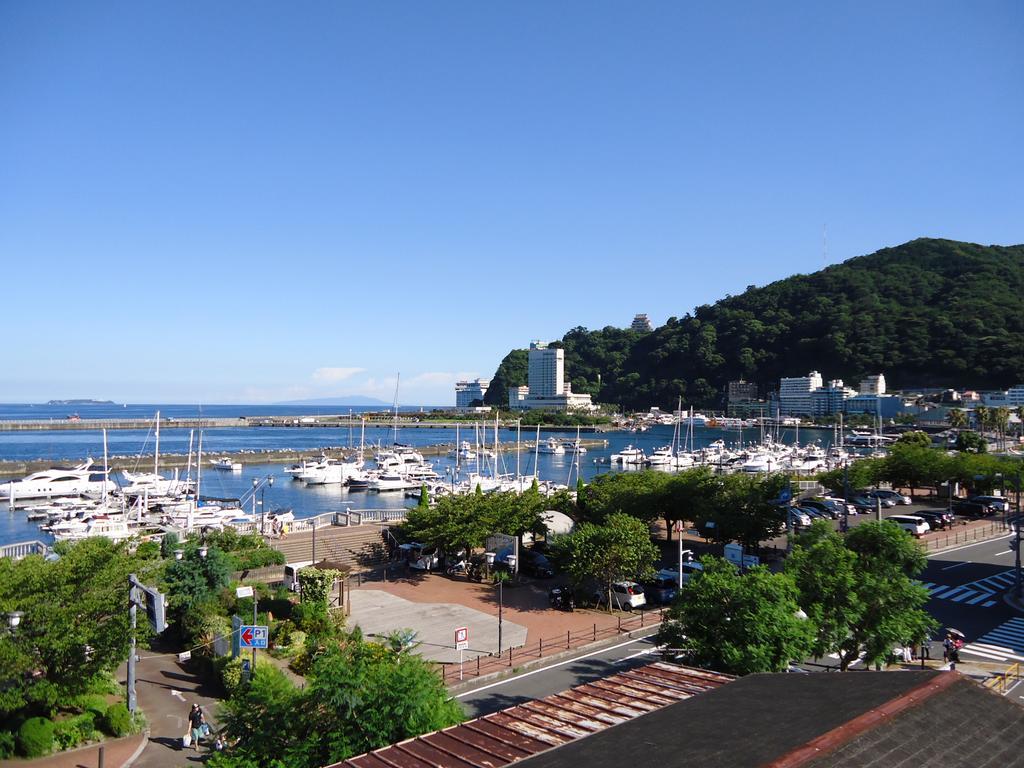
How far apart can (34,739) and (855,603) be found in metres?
17.5

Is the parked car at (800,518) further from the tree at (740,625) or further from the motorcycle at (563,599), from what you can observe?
the tree at (740,625)

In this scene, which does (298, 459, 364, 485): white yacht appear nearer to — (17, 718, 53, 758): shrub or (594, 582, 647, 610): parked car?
(594, 582, 647, 610): parked car

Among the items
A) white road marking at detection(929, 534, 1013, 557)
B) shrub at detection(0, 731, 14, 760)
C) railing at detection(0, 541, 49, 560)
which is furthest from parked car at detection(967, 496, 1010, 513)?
railing at detection(0, 541, 49, 560)

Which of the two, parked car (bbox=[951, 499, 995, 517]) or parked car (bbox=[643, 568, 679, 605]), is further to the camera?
parked car (bbox=[951, 499, 995, 517])

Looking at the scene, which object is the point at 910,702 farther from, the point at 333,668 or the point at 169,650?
the point at 169,650

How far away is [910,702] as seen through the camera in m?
7.67

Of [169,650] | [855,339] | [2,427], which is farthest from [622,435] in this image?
[169,650]

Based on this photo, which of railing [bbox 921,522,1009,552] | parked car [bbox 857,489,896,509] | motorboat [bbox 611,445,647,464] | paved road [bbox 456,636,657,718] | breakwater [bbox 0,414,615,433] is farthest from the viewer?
Answer: breakwater [bbox 0,414,615,433]

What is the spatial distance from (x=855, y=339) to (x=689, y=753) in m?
212

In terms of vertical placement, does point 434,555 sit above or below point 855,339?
below

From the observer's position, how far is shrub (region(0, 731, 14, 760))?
13.7 m

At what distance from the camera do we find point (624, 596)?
25.0 metres

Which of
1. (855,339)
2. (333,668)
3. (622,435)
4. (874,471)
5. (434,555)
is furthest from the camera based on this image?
(855,339)

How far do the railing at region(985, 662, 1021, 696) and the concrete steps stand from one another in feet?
73.3
